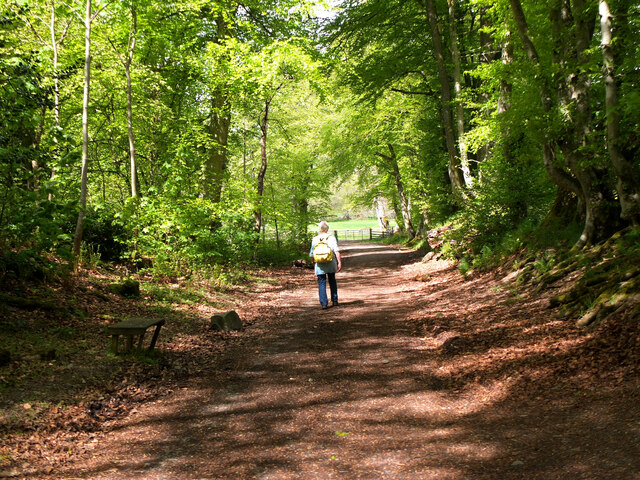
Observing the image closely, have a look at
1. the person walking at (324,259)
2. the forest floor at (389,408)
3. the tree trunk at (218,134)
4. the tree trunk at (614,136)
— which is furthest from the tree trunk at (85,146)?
the tree trunk at (614,136)

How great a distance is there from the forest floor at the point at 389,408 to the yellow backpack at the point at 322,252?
2.32 meters

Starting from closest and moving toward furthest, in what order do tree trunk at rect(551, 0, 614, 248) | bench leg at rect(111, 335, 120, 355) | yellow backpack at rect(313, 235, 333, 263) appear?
bench leg at rect(111, 335, 120, 355)
tree trunk at rect(551, 0, 614, 248)
yellow backpack at rect(313, 235, 333, 263)

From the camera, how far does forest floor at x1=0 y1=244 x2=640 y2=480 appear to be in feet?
10.9

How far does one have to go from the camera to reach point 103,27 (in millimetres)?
11883

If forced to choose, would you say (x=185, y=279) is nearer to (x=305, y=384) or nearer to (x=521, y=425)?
(x=305, y=384)

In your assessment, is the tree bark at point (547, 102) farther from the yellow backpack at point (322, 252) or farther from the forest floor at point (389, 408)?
the yellow backpack at point (322, 252)

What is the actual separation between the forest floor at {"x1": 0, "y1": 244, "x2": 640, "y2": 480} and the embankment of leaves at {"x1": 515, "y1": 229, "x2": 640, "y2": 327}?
0.22 m

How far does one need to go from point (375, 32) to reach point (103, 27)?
10482 millimetres

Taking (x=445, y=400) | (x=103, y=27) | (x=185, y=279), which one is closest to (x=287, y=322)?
(x=185, y=279)

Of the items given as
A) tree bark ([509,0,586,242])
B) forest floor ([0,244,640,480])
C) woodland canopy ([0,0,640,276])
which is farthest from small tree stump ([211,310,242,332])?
tree bark ([509,0,586,242])

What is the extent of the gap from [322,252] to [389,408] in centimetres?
538

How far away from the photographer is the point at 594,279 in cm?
605

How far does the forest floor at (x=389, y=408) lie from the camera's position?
3336mm

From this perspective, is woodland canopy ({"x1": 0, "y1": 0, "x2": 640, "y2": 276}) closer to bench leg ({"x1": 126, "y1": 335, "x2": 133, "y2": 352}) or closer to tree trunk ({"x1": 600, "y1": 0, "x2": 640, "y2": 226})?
tree trunk ({"x1": 600, "y1": 0, "x2": 640, "y2": 226})
